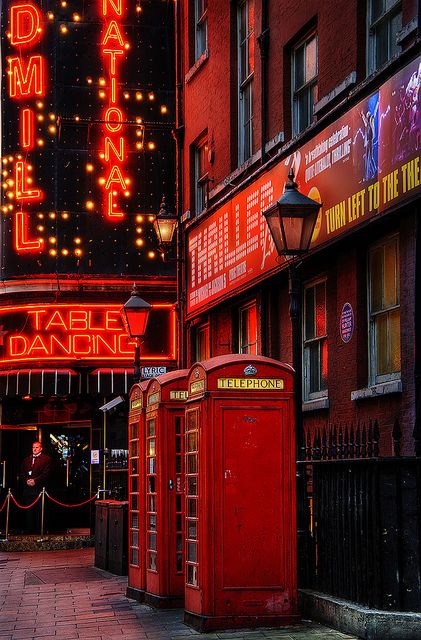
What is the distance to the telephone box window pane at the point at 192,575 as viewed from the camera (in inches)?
504

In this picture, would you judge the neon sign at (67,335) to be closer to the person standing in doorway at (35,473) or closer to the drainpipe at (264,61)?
the person standing in doorway at (35,473)

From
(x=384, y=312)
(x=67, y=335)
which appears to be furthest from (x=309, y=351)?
(x=67, y=335)

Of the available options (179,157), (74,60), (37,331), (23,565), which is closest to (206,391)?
(23,565)

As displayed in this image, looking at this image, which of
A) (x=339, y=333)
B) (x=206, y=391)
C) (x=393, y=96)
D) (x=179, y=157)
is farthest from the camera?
(x=179, y=157)

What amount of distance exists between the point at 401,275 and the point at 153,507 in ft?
13.2

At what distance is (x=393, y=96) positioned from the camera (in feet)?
45.8

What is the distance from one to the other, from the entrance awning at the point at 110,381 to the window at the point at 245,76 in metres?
9.77

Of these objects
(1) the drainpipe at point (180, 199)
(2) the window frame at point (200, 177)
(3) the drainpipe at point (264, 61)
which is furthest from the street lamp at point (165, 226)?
(3) the drainpipe at point (264, 61)

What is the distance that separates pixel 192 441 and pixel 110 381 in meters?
17.2

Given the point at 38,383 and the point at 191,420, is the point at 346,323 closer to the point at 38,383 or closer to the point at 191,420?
the point at 191,420

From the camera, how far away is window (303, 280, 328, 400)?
1734 cm

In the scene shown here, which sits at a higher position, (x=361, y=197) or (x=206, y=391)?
(x=361, y=197)

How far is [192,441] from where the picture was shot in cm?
1320

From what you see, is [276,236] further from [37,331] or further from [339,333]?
[37,331]
